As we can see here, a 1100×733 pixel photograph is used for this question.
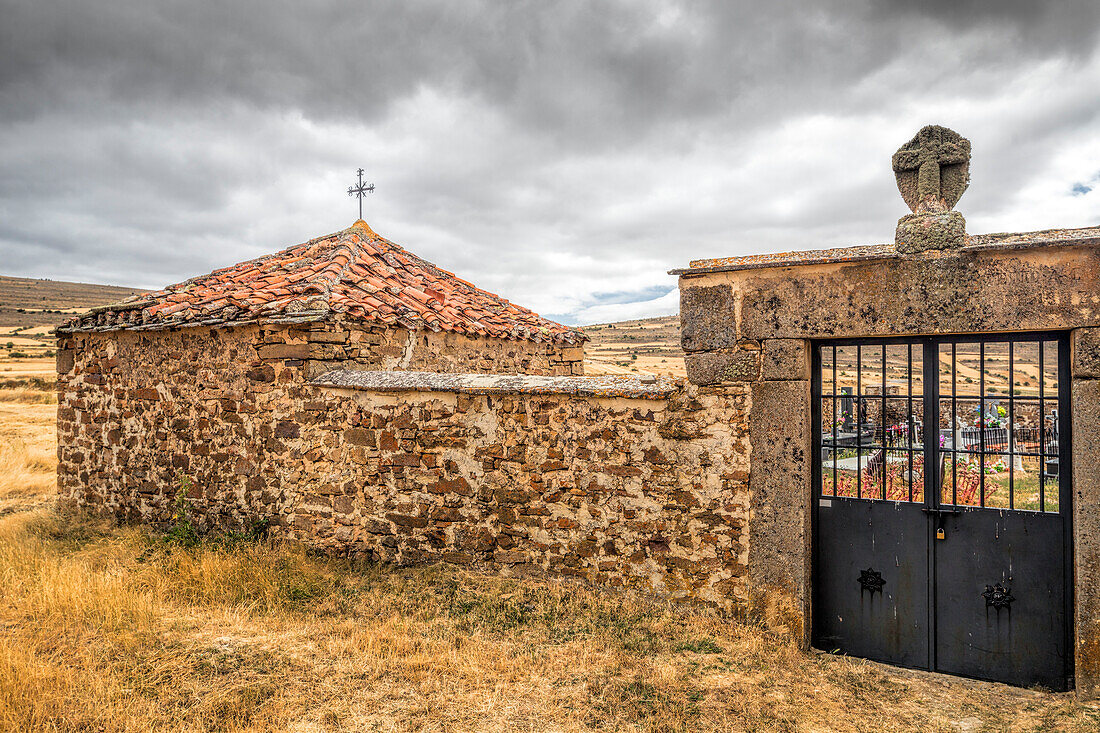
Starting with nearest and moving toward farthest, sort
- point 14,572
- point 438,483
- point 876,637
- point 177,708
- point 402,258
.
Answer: point 177,708 < point 876,637 < point 14,572 < point 438,483 < point 402,258

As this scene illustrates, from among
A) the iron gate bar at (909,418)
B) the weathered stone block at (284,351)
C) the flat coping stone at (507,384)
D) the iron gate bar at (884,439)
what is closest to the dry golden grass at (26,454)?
the weathered stone block at (284,351)

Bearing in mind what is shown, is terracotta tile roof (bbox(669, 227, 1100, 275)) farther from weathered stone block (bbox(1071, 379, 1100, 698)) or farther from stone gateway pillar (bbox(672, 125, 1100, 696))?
weathered stone block (bbox(1071, 379, 1100, 698))

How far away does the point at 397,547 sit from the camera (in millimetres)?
5797

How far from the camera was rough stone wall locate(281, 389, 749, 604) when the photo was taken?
4742 millimetres

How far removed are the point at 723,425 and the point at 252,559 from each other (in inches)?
169

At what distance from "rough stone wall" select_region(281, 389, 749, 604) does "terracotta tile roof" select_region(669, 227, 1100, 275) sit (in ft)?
3.18

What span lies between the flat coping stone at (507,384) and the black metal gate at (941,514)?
1.26 metres

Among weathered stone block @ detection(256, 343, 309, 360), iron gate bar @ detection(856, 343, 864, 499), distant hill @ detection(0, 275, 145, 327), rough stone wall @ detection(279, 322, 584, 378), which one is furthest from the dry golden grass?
distant hill @ detection(0, 275, 145, 327)

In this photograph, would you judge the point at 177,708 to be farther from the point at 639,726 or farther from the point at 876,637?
the point at 876,637

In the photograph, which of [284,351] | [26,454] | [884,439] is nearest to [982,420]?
[884,439]

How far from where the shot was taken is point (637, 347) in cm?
4634

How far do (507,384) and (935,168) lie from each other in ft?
11.8

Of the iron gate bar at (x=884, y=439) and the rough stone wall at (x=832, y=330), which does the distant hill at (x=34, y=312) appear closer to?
the rough stone wall at (x=832, y=330)

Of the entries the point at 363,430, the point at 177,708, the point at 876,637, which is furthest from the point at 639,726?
the point at 363,430
